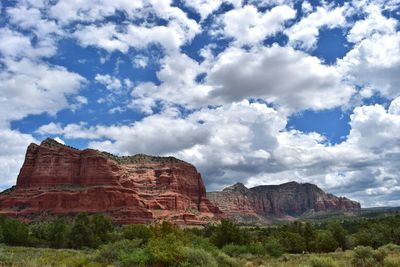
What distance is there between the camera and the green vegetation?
79.8ft

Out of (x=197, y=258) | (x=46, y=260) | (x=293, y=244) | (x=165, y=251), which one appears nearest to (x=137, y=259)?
(x=165, y=251)

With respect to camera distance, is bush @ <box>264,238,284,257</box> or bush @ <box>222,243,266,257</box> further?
bush @ <box>264,238,284,257</box>

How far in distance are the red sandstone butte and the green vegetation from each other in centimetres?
7689

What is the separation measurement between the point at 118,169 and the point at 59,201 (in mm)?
28177

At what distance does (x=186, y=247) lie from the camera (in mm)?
24297

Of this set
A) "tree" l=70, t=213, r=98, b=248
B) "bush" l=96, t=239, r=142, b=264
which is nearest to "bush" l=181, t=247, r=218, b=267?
"bush" l=96, t=239, r=142, b=264

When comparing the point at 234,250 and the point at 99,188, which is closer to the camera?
the point at 234,250

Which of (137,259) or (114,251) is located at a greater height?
(114,251)

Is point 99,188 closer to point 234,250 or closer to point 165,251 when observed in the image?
point 234,250

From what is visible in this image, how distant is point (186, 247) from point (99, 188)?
13547 centimetres

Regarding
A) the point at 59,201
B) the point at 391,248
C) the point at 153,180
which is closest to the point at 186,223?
the point at 153,180

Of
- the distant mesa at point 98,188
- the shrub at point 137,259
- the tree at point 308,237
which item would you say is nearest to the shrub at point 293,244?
the tree at point 308,237

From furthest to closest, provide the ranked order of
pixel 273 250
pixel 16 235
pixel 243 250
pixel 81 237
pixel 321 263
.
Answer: pixel 81 237 → pixel 16 235 → pixel 273 250 → pixel 243 250 → pixel 321 263

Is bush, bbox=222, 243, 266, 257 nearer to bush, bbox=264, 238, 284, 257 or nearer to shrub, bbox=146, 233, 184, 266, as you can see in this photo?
bush, bbox=264, 238, 284, 257
